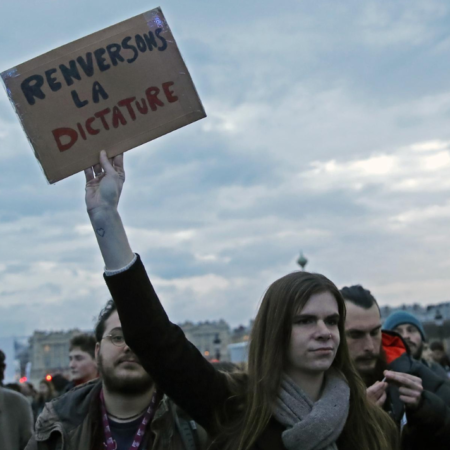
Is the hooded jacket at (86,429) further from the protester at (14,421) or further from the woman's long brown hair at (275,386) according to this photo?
the protester at (14,421)

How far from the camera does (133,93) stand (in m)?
3.06

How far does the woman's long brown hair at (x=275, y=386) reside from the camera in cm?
276

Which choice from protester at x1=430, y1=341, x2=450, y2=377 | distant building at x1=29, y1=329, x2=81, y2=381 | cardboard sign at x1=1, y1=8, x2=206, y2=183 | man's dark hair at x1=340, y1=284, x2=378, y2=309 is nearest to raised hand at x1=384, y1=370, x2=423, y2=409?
man's dark hair at x1=340, y1=284, x2=378, y2=309

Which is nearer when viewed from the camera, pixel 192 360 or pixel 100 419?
pixel 192 360

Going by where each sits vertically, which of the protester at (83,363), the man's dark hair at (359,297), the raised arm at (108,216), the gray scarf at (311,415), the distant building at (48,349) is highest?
the distant building at (48,349)

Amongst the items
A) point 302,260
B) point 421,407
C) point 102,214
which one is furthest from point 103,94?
point 302,260

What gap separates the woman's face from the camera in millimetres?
2793

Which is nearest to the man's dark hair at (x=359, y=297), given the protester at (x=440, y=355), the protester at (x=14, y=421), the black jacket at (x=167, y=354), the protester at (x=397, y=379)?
the protester at (x=397, y=379)

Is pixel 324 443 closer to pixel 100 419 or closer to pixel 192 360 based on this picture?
pixel 192 360

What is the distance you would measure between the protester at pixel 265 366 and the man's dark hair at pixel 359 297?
3.14 ft

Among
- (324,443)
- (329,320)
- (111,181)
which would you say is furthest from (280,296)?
(111,181)

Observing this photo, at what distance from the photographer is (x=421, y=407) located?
3.26 meters

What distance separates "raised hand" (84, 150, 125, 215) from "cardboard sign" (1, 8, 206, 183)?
53mm

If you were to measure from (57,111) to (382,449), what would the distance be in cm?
192
